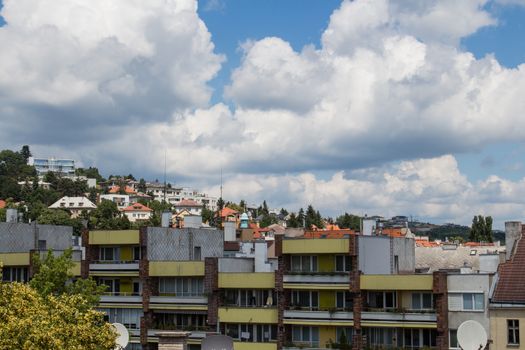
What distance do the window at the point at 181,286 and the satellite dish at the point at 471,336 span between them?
1020 inches

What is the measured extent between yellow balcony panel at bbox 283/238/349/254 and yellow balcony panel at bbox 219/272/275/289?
271 centimetres

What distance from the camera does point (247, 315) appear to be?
7288 cm

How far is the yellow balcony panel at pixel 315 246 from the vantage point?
6988cm

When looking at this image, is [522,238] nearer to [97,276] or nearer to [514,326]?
[514,326]

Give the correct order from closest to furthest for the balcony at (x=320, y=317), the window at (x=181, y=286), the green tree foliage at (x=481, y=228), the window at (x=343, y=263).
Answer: the balcony at (x=320, y=317)
the window at (x=343, y=263)
the window at (x=181, y=286)
the green tree foliage at (x=481, y=228)

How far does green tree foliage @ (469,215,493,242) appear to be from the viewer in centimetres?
18662

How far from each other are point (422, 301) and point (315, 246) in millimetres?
9251

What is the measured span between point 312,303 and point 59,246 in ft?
113

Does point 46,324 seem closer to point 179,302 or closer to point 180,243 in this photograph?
point 179,302

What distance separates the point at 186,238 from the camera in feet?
280

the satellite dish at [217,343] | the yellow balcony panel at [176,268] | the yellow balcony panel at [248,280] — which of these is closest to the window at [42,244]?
the yellow balcony panel at [176,268]

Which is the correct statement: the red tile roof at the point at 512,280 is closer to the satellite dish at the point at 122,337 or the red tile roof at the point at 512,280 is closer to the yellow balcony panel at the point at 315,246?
the yellow balcony panel at the point at 315,246

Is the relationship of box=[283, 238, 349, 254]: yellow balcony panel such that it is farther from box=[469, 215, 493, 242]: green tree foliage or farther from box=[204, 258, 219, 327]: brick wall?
box=[469, 215, 493, 242]: green tree foliage

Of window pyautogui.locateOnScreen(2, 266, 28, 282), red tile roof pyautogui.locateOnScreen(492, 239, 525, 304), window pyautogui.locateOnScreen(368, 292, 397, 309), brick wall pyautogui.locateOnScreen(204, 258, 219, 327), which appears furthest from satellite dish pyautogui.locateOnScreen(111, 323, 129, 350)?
window pyautogui.locateOnScreen(2, 266, 28, 282)
